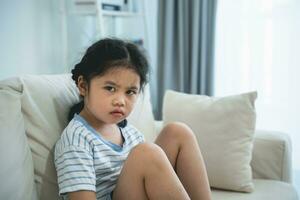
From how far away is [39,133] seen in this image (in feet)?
3.93

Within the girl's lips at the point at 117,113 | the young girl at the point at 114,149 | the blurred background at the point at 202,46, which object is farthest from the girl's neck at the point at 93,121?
the blurred background at the point at 202,46

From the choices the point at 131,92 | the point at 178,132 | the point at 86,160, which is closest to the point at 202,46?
the point at 178,132

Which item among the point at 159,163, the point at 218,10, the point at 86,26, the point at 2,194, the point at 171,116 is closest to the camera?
the point at 2,194

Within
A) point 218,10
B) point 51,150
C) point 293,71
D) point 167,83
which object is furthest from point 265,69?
point 51,150

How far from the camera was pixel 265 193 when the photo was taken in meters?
1.54

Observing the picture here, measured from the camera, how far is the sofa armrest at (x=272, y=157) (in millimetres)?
1702

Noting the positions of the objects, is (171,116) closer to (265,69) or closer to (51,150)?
(51,150)

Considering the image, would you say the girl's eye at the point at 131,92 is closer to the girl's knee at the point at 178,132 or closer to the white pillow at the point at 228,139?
the girl's knee at the point at 178,132

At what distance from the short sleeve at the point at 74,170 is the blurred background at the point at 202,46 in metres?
1.36

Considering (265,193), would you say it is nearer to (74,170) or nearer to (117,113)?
(117,113)

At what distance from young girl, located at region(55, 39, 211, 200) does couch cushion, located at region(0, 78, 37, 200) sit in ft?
0.31

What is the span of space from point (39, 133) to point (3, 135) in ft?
0.53

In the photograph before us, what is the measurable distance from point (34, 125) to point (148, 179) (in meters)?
0.40

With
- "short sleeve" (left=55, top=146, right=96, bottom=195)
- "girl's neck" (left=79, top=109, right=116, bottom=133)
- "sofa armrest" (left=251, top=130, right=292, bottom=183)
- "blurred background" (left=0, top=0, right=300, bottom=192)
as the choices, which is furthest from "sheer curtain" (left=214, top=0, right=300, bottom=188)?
"short sleeve" (left=55, top=146, right=96, bottom=195)
